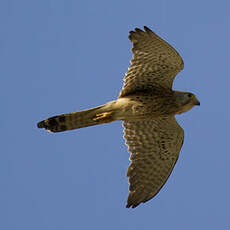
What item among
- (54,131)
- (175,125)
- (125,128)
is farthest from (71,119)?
(175,125)

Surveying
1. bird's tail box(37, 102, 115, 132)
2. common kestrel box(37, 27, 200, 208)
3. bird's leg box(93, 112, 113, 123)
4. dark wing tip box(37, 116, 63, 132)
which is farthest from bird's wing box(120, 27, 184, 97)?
dark wing tip box(37, 116, 63, 132)

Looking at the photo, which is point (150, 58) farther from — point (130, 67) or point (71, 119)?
point (71, 119)

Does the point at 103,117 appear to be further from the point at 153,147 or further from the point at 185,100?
the point at 185,100

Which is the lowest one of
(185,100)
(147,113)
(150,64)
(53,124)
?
(53,124)

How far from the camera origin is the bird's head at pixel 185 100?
10.4m

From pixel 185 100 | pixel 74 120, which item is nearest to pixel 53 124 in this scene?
pixel 74 120

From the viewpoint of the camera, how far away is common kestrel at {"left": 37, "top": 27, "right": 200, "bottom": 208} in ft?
33.6

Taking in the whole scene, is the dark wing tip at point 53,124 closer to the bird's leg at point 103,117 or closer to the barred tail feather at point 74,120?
the barred tail feather at point 74,120

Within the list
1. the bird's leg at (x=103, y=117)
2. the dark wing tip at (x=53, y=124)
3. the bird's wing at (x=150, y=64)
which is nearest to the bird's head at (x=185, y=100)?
the bird's wing at (x=150, y=64)

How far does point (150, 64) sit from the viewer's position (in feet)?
34.3

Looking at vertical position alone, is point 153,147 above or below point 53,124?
below

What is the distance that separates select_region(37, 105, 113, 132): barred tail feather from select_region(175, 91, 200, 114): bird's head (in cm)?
130

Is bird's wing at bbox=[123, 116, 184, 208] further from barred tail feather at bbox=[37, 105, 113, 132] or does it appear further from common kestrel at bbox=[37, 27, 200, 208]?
barred tail feather at bbox=[37, 105, 113, 132]

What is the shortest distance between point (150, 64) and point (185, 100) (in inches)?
34.5
